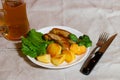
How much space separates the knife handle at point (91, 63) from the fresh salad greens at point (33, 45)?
12cm

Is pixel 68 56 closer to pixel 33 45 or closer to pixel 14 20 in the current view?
pixel 33 45

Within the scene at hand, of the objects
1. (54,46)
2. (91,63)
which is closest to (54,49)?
(54,46)

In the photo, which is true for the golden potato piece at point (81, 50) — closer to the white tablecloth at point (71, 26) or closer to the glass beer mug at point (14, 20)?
the white tablecloth at point (71, 26)

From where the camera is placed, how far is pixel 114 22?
0.90m

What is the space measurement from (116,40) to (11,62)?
33cm

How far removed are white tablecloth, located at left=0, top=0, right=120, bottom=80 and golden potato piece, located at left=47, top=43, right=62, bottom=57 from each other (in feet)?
0.17

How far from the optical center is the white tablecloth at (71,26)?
720 millimetres

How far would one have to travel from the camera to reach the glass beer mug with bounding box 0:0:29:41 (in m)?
0.80

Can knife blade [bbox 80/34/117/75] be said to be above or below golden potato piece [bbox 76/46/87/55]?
below

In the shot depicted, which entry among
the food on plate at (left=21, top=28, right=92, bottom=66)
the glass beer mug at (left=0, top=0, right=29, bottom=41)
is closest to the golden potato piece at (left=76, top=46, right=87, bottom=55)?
the food on plate at (left=21, top=28, right=92, bottom=66)

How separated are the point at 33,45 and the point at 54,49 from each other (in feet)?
0.20

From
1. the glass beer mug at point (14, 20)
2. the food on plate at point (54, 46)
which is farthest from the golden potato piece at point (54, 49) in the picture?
the glass beer mug at point (14, 20)

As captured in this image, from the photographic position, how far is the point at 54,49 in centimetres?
72

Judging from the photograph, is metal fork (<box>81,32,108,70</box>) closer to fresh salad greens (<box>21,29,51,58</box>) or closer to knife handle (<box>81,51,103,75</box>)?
knife handle (<box>81,51,103,75</box>)
